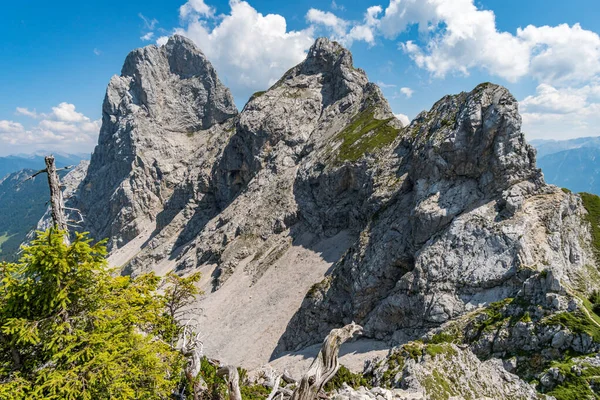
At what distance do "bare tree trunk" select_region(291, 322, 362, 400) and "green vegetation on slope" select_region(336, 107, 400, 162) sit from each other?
166 feet

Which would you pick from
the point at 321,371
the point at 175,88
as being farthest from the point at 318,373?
the point at 175,88

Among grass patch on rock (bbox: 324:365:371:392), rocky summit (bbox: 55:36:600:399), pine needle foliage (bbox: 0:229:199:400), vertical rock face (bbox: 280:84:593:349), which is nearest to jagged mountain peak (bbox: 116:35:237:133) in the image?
rocky summit (bbox: 55:36:600:399)

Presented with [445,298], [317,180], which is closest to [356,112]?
[317,180]

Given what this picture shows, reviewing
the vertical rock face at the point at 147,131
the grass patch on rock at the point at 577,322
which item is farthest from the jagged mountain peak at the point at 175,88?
the grass patch on rock at the point at 577,322

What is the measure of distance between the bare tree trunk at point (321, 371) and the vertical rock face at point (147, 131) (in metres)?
109

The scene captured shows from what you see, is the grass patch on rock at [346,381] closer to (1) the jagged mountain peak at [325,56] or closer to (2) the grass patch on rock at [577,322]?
(2) the grass patch on rock at [577,322]

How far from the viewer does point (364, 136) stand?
6272cm

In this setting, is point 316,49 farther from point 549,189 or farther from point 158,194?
point 549,189

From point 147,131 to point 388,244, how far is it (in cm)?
10557

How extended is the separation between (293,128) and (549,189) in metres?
58.6

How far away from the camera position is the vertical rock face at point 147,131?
108 m

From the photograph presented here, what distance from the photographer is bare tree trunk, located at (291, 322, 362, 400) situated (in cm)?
888

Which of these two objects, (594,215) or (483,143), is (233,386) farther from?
(594,215)

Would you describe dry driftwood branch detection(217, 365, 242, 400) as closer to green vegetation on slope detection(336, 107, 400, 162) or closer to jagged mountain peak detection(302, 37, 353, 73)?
green vegetation on slope detection(336, 107, 400, 162)
